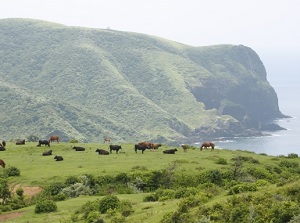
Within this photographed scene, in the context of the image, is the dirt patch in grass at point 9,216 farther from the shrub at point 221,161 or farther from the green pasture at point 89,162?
the shrub at point 221,161

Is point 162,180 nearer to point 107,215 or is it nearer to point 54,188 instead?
point 54,188

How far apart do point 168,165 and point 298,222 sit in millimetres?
32147

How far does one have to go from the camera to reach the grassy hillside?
20078mm

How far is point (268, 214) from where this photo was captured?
17.3 meters

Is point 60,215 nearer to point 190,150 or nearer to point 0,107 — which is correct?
point 190,150

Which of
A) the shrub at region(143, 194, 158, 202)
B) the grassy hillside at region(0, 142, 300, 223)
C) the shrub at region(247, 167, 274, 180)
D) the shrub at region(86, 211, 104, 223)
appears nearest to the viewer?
the grassy hillside at region(0, 142, 300, 223)

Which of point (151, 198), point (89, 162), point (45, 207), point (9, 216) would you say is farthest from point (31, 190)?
point (151, 198)

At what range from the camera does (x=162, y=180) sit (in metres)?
43.8

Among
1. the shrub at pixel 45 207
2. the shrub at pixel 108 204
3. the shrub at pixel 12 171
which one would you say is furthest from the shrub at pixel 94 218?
the shrub at pixel 12 171

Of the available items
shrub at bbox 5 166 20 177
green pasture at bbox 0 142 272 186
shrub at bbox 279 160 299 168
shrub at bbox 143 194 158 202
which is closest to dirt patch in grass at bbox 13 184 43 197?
green pasture at bbox 0 142 272 186

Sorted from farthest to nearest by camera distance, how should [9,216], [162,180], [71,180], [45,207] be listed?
[162,180], [71,180], [9,216], [45,207]

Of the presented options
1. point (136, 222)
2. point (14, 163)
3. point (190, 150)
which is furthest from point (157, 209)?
point (190, 150)

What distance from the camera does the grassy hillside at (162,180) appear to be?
2008 centimetres

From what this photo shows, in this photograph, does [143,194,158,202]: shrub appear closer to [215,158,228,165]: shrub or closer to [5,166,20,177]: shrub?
[5,166,20,177]: shrub
